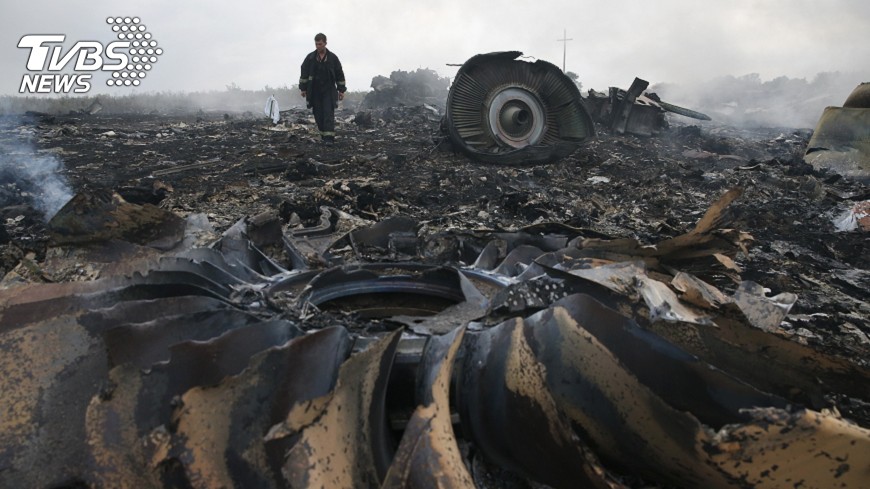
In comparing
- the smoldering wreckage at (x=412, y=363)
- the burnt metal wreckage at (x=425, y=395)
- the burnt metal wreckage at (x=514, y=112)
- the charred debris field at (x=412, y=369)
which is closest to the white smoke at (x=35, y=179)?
the smoldering wreckage at (x=412, y=363)

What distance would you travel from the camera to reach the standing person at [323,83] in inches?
395

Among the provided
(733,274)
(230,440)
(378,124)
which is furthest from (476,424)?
(378,124)

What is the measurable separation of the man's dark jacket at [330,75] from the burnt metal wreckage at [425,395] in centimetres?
900

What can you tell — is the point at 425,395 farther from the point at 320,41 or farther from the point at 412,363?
the point at 320,41

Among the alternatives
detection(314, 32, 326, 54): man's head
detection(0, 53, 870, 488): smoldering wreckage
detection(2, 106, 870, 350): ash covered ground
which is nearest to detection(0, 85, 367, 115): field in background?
detection(2, 106, 870, 350): ash covered ground

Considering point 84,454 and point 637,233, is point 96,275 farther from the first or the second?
point 637,233

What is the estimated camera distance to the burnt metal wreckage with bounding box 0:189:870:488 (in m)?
1.18

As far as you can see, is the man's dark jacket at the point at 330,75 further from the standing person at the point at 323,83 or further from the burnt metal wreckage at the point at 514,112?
the burnt metal wreckage at the point at 514,112

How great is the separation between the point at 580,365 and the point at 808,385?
2.23 ft

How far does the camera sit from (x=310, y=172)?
304 inches

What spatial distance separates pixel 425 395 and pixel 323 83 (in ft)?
32.2

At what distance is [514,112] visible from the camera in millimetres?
9336

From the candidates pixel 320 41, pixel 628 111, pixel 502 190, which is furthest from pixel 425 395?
pixel 628 111

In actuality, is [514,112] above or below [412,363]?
above
